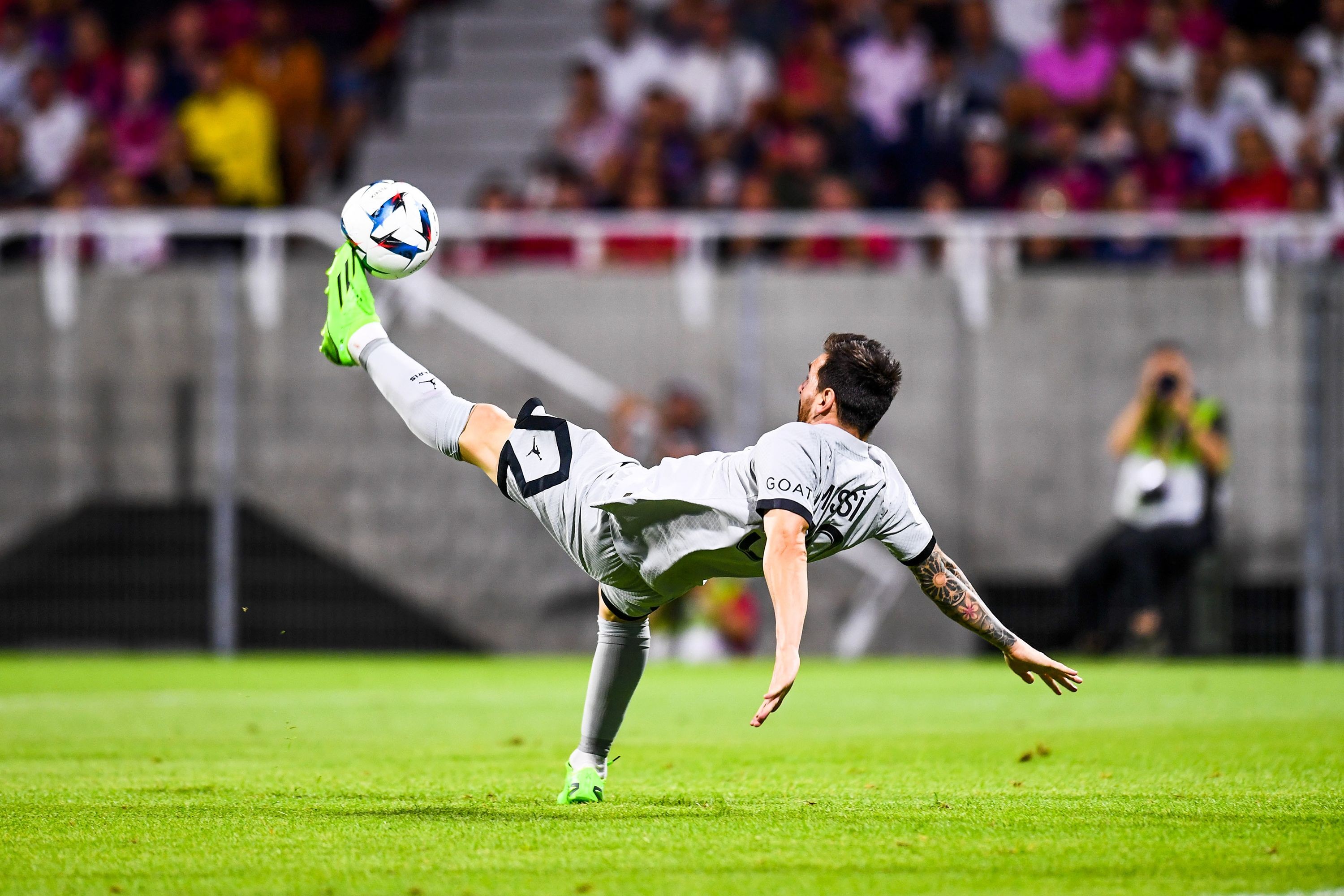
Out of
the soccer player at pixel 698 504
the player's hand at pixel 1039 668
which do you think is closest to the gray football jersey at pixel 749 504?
the soccer player at pixel 698 504

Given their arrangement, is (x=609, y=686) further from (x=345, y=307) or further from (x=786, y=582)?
(x=345, y=307)

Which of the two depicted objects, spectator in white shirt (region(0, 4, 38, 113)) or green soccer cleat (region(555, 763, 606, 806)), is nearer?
green soccer cleat (region(555, 763, 606, 806))

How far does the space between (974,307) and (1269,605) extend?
3331mm

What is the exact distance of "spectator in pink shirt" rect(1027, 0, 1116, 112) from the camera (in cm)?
1759

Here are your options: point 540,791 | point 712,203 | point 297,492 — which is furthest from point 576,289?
point 540,791

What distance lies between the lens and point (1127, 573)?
14641 mm

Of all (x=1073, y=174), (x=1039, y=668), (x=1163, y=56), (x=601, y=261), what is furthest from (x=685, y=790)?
(x=1163, y=56)

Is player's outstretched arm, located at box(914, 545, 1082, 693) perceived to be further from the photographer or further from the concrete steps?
the concrete steps

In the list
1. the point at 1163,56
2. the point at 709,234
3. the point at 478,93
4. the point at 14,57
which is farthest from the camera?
the point at 14,57

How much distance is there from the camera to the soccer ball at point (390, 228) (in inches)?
287

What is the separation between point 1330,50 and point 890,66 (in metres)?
3.94

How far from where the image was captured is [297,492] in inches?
616

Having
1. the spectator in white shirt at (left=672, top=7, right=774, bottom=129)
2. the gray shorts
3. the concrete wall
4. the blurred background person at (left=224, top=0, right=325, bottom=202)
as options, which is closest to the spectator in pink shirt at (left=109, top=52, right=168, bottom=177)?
the blurred background person at (left=224, top=0, right=325, bottom=202)

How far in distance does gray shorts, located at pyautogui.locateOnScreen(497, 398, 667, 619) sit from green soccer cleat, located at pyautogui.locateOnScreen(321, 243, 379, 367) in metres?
0.81
